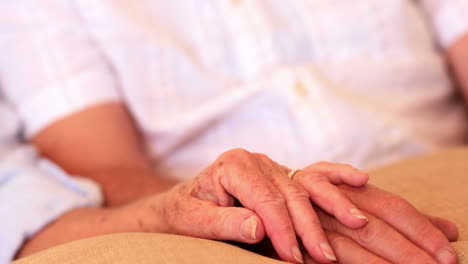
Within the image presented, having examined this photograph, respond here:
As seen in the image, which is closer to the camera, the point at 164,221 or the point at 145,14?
the point at 164,221

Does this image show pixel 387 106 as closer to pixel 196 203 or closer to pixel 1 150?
pixel 196 203

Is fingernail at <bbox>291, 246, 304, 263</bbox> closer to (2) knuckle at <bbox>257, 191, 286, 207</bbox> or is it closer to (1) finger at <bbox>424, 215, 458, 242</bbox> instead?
(2) knuckle at <bbox>257, 191, 286, 207</bbox>

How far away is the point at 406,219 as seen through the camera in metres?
0.52

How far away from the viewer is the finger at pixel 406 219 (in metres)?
0.50

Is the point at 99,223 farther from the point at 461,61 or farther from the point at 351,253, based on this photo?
the point at 461,61

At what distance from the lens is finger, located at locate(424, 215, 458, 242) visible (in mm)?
532

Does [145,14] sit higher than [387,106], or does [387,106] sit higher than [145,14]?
[145,14]

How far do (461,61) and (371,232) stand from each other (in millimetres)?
605

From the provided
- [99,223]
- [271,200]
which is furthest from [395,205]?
[99,223]

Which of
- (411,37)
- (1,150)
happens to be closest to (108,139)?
(1,150)

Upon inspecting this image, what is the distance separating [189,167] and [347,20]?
1.31 ft

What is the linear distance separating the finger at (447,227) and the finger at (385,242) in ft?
0.15

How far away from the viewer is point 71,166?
0.91 m

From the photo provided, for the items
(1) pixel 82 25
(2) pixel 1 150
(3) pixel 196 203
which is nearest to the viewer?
(3) pixel 196 203
